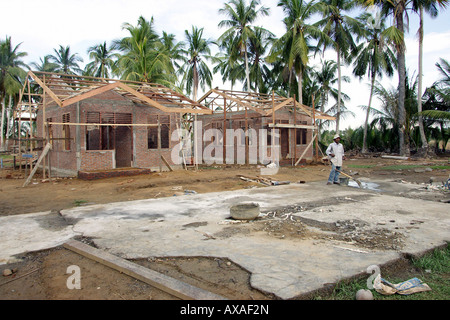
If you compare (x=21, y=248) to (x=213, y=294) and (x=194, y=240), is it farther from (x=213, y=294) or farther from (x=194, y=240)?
(x=213, y=294)

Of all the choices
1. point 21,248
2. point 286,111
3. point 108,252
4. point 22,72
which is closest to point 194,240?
point 108,252

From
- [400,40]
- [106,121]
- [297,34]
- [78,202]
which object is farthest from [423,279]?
[297,34]

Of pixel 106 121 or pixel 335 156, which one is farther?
pixel 106 121

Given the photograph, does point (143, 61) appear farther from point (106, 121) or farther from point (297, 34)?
point (297, 34)

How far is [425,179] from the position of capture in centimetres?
1312

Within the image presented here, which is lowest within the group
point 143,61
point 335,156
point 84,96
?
point 335,156

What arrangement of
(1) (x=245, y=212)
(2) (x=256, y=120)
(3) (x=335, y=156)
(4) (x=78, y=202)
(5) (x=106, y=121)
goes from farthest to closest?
(2) (x=256, y=120)
(5) (x=106, y=121)
(3) (x=335, y=156)
(4) (x=78, y=202)
(1) (x=245, y=212)

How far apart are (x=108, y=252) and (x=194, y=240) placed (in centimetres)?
125

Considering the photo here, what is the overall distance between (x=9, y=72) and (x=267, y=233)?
39.5 metres

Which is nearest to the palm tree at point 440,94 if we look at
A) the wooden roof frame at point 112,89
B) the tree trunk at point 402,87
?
the tree trunk at point 402,87

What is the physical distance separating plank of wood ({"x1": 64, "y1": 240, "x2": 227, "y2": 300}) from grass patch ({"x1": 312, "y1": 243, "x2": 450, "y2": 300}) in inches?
46.6

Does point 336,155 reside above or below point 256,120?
below

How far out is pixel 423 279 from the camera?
372 centimetres

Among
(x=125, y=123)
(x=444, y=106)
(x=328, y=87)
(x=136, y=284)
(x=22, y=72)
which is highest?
(x=22, y=72)
